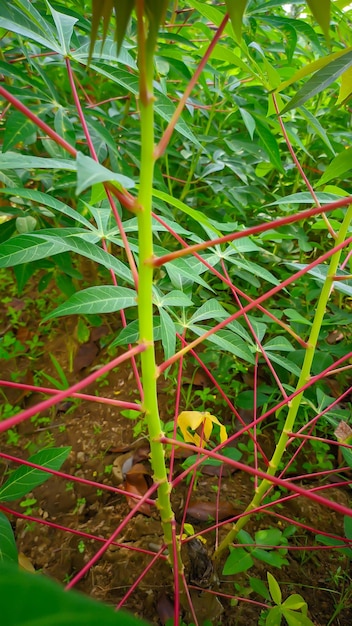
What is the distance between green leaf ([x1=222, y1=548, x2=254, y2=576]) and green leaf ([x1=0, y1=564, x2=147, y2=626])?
71cm

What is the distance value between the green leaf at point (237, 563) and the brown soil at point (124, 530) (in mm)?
77

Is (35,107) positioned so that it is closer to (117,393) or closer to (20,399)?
(117,393)

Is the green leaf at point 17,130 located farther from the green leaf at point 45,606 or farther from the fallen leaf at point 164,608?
the fallen leaf at point 164,608

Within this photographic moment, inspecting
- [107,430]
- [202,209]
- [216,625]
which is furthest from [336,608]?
[202,209]

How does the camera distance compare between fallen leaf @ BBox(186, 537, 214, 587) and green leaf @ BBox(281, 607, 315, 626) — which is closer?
green leaf @ BBox(281, 607, 315, 626)

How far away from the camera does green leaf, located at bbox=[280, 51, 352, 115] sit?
1.54ft

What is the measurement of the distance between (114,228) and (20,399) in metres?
0.93

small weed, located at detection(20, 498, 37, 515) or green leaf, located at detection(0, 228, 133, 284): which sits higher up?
green leaf, located at detection(0, 228, 133, 284)

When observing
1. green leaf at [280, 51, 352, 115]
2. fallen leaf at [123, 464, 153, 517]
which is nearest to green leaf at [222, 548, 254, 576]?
fallen leaf at [123, 464, 153, 517]

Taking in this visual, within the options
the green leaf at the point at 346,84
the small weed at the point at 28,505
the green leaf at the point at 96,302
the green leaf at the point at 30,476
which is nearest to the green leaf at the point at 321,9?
the green leaf at the point at 346,84

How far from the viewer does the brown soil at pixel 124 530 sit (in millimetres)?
850

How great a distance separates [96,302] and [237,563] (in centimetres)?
55

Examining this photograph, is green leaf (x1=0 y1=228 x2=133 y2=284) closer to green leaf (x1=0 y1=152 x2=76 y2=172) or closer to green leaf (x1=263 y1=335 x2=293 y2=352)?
green leaf (x1=0 y1=152 x2=76 y2=172)

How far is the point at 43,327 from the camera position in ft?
5.36
